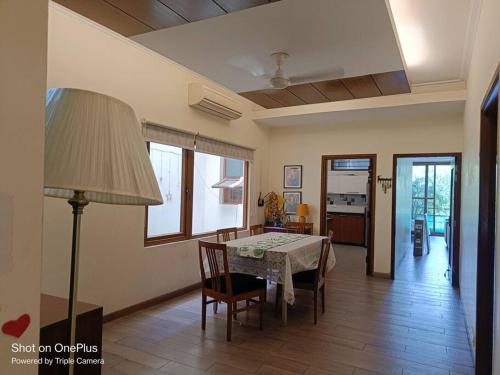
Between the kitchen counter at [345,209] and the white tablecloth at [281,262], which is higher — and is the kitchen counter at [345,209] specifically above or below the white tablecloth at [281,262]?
above

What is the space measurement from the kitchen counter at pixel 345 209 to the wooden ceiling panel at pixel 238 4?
7.42 metres

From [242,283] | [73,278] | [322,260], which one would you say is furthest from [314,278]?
[73,278]

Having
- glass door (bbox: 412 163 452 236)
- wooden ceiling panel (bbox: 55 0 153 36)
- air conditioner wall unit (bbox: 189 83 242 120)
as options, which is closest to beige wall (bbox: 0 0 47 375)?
wooden ceiling panel (bbox: 55 0 153 36)

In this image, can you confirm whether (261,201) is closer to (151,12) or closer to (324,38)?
(324,38)

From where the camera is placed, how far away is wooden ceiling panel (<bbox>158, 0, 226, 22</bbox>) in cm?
216

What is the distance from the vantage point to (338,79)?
3.84 meters

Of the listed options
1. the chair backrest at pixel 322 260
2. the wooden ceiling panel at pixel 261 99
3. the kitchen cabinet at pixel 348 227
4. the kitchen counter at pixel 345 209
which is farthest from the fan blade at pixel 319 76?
the kitchen counter at pixel 345 209

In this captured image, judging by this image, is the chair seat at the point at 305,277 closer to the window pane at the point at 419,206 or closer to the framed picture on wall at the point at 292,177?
the framed picture on wall at the point at 292,177

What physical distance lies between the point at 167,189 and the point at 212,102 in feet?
4.16

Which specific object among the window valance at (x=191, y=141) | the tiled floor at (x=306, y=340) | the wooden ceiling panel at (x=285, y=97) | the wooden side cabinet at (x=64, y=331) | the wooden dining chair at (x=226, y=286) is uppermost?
the wooden ceiling panel at (x=285, y=97)

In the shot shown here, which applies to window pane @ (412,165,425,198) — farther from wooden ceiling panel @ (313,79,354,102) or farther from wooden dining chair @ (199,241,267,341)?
wooden dining chair @ (199,241,267,341)

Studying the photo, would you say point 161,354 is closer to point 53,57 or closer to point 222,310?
point 222,310

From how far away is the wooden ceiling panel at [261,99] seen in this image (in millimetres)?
4535

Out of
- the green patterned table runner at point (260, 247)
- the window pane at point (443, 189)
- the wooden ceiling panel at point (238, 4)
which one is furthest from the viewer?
the window pane at point (443, 189)
